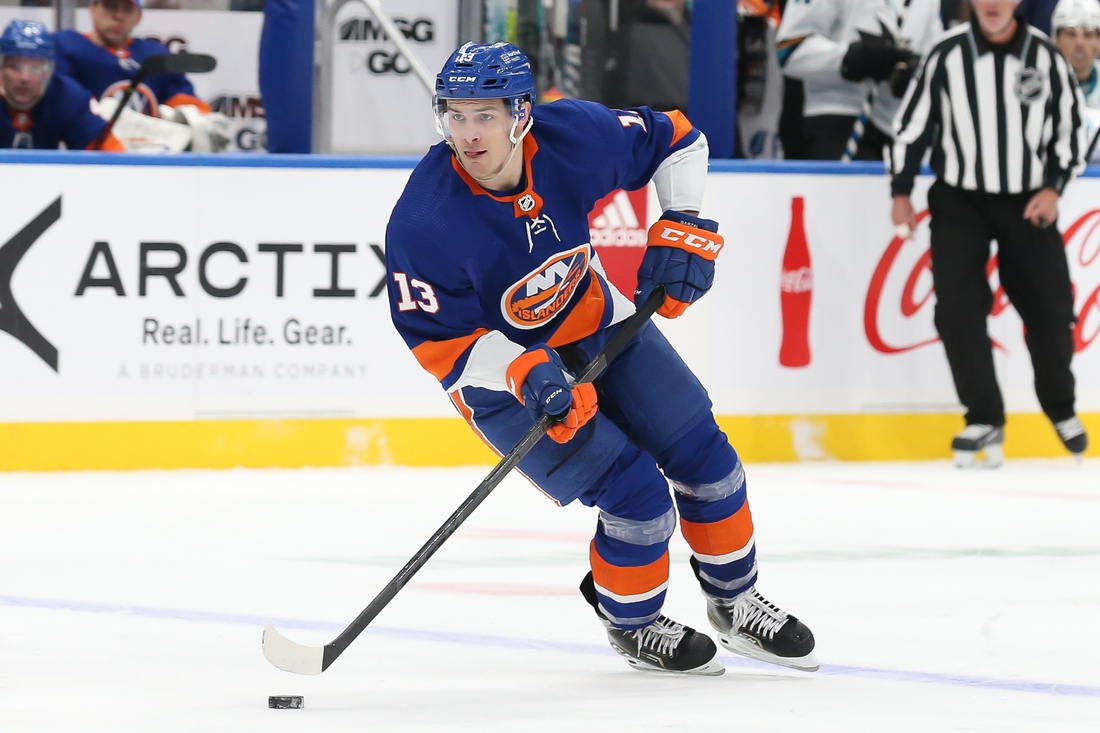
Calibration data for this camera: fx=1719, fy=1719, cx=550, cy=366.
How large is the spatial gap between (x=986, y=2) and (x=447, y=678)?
142 inches

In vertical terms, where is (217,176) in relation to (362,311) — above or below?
above

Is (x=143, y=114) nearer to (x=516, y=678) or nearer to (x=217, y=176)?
(x=217, y=176)

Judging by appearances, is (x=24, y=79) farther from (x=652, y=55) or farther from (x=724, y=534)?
(x=724, y=534)

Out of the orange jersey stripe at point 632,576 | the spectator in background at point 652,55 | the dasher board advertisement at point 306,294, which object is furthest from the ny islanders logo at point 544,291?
the spectator in background at point 652,55

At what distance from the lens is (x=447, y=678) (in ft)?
10.1

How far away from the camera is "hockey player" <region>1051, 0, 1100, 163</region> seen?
6.29 meters

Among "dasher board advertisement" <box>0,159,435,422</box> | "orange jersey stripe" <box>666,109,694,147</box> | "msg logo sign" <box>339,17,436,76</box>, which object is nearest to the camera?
"orange jersey stripe" <box>666,109,694,147</box>

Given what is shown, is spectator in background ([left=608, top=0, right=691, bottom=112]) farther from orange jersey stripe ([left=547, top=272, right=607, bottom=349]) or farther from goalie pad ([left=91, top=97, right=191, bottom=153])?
orange jersey stripe ([left=547, top=272, right=607, bottom=349])

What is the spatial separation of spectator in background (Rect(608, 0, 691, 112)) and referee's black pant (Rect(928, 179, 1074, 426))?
100 centimetres

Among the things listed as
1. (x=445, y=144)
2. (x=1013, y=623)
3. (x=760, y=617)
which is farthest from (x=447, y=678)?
(x=1013, y=623)

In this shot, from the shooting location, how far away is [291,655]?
2.92 metres

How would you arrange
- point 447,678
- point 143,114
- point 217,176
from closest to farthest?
point 447,678 → point 217,176 → point 143,114

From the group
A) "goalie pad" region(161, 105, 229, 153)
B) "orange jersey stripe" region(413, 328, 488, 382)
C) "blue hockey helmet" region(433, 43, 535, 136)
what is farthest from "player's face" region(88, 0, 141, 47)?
"orange jersey stripe" region(413, 328, 488, 382)

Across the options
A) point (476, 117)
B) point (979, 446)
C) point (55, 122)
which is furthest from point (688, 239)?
point (55, 122)
